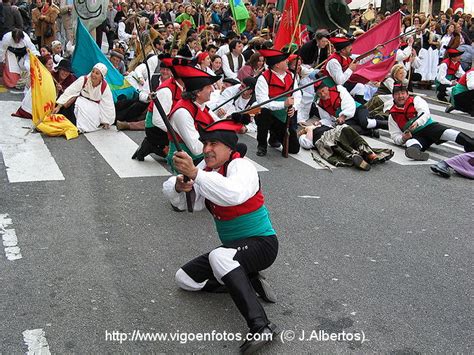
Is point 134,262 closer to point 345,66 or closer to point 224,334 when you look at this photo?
point 224,334

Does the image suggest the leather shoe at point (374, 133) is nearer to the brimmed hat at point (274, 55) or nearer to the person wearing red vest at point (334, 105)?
the person wearing red vest at point (334, 105)

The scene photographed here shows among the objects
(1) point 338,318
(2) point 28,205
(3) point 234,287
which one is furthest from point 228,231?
(2) point 28,205

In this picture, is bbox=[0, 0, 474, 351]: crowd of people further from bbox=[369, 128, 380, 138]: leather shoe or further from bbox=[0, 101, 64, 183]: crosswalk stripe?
bbox=[0, 101, 64, 183]: crosswalk stripe

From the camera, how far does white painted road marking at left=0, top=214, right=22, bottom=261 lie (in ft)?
16.8

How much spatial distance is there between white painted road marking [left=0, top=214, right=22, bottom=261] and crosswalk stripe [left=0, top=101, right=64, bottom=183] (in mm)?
1404

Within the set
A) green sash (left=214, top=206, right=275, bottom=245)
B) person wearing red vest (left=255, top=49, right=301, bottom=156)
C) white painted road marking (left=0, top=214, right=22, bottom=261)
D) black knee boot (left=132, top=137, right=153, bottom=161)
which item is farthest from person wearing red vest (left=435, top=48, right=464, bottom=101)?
green sash (left=214, top=206, right=275, bottom=245)

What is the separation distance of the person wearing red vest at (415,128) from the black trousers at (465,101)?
11.5 ft

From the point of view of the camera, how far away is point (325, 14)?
46.1 ft

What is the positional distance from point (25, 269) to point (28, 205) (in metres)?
1.66

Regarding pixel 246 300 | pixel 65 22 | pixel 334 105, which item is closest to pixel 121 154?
pixel 334 105

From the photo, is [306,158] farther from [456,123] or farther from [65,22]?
[65,22]

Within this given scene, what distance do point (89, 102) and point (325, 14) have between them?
20.9 feet

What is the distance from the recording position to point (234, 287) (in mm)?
3963

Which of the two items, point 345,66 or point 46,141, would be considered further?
point 345,66
